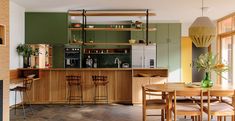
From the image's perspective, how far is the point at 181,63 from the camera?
418 inches

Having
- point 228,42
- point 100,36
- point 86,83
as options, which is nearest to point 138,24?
point 86,83

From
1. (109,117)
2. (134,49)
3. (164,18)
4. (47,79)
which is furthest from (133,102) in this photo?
(164,18)

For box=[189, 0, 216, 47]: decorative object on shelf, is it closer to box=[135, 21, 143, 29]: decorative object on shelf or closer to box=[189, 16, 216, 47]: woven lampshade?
box=[189, 16, 216, 47]: woven lampshade

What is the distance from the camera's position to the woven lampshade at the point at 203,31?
5.08 m

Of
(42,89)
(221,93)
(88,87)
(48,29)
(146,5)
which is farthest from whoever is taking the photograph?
(48,29)

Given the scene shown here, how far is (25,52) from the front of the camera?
7.57 m

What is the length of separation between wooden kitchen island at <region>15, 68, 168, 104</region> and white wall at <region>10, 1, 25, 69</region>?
355 mm

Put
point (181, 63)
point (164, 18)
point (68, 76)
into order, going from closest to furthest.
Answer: point (68, 76) < point (164, 18) < point (181, 63)

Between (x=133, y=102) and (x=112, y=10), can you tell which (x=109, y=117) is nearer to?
(x=133, y=102)

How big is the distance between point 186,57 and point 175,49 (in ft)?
2.46

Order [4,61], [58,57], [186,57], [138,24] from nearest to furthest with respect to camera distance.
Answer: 1. [4,61]
2. [138,24]
3. [58,57]
4. [186,57]

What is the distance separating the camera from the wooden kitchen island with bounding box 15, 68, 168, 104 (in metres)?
7.64

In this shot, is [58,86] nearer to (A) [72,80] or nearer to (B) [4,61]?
(A) [72,80]

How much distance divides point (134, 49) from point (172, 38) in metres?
1.46
